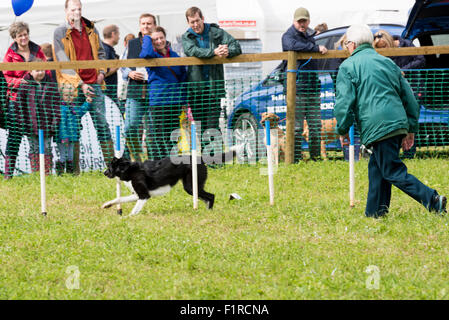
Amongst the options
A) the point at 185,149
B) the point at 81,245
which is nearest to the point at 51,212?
the point at 81,245

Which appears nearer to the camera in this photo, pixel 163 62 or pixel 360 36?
pixel 360 36

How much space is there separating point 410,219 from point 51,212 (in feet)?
12.9

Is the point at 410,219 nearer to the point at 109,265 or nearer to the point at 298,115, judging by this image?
the point at 109,265

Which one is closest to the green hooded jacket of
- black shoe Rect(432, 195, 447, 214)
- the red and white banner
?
black shoe Rect(432, 195, 447, 214)

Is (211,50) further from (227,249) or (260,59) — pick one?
(227,249)

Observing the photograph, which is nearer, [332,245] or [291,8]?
[332,245]

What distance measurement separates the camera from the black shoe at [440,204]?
6.36 metres

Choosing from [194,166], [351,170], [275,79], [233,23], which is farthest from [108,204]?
[233,23]

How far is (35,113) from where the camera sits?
33.8 feet

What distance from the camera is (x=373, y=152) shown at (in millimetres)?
6562

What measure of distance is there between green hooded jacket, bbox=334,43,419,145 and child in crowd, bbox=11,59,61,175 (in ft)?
18.0

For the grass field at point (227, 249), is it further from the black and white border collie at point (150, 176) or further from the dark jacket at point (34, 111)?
the dark jacket at point (34, 111)

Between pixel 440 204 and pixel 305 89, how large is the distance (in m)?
4.52

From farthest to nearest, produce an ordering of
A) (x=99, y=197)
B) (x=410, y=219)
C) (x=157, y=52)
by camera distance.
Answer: (x=157, y=52) → (x=99, y=197) → (x=410, y=219)
